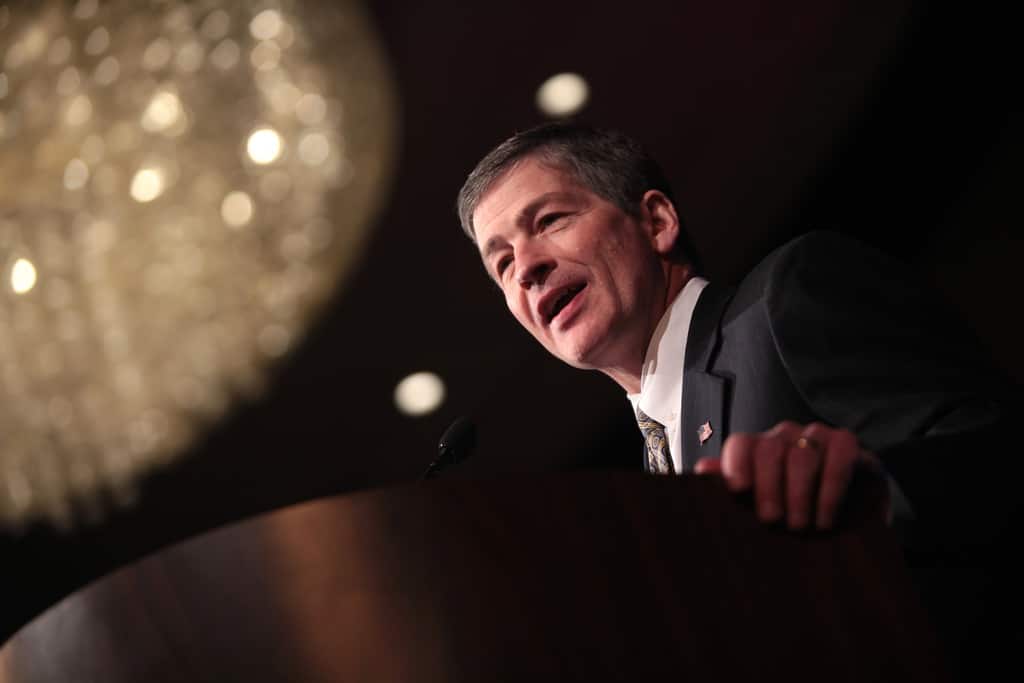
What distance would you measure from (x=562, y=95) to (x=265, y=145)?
1213 millimetres

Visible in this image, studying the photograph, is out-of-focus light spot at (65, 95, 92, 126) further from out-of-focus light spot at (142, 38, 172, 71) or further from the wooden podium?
the wooden podium

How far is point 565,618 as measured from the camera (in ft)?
A: 2.05

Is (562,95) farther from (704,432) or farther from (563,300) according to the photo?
(704,432)

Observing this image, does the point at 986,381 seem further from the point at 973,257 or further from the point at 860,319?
the point at 973,257

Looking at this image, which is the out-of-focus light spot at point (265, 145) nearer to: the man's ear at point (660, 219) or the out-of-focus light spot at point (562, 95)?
the man's ear at point (660, 219)

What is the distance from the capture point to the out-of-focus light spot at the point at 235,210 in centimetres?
171

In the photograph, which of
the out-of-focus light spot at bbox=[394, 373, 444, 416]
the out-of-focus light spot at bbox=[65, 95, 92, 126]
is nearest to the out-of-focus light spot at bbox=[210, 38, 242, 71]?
the out-of-focus light spot at bbox=[65, 95, 92, 126]

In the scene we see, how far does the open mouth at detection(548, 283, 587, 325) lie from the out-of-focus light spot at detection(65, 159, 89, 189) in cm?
68

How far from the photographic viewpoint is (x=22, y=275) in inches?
65.2

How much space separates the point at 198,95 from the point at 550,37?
1312 mm

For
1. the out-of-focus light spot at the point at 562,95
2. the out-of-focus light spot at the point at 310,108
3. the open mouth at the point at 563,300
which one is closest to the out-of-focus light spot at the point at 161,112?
the out-of-focus light spot at the point at 310,108

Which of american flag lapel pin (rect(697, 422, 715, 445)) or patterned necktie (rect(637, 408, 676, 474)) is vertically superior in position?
american flag lapel pin (rect(697, 422, 715, 445))

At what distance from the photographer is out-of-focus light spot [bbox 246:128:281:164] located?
1751 mm

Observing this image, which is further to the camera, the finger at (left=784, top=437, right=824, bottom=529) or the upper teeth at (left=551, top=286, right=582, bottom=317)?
the upper teeth at (left=551, top=286, right=582, bottom=317)
